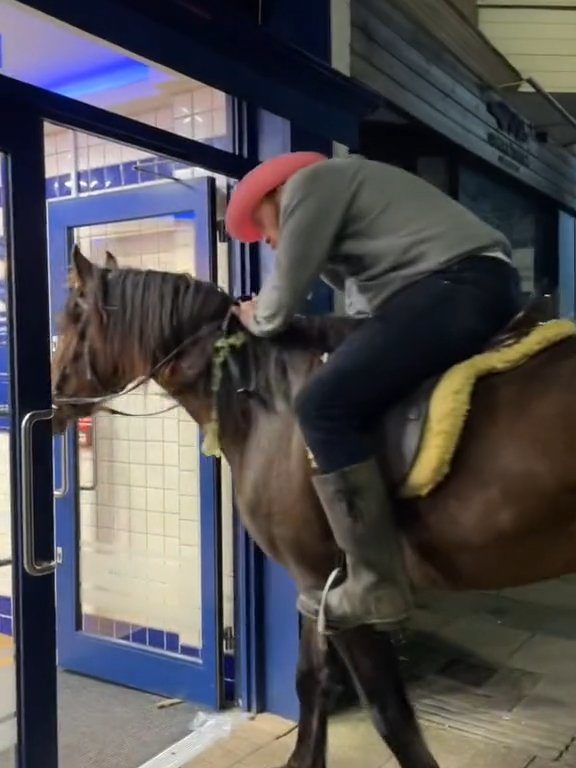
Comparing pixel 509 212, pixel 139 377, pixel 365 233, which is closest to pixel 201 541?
pixel 139 377

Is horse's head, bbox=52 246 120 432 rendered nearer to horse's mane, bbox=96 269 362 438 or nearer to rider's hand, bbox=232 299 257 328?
horse's mane, bbox=96 269 362 438

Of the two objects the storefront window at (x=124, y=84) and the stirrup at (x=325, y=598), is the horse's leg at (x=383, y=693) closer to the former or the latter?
the stirrup at (x=325, y=598)

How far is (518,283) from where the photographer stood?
2123 millimetres

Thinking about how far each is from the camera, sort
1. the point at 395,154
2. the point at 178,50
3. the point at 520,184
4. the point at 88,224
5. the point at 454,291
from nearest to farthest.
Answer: the point at 454,291
the point at 178,50
the point at 88,224
the point at 395,154
the point at 520,184

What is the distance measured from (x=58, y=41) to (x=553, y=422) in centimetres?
229

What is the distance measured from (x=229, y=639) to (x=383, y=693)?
1.10m

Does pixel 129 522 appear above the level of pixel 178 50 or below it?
below

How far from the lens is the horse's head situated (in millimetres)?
2312

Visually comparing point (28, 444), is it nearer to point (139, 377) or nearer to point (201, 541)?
point (139, 377)

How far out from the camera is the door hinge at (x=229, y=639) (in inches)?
124

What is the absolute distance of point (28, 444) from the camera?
7.02ft

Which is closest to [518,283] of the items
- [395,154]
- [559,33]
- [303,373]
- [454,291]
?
[454,291]

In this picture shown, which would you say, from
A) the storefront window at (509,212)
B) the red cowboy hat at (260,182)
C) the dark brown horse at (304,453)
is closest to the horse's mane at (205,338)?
the dark brown horse at (304,453)

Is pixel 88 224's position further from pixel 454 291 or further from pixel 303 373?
pixel 454 291
